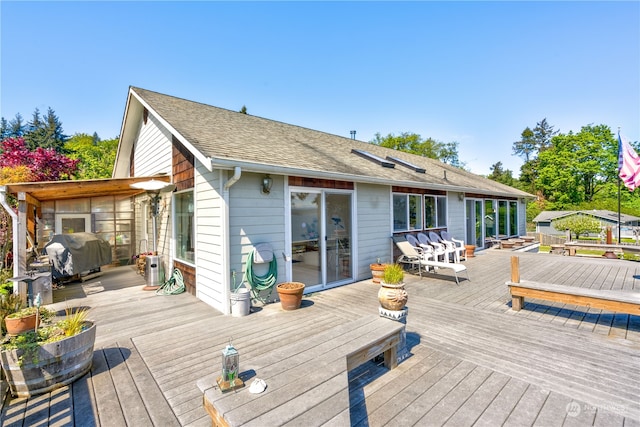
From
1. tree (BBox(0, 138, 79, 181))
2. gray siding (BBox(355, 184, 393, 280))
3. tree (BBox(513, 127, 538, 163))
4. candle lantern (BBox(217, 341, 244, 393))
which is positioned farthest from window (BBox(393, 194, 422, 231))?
tree (BBox(513, 127, 538, 163))

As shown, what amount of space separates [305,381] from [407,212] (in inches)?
283

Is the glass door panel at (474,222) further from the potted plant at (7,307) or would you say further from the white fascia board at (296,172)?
the potted plant at (7,307)

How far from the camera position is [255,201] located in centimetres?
514

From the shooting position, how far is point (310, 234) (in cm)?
610

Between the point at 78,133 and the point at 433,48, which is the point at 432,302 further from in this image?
the point at 78,133

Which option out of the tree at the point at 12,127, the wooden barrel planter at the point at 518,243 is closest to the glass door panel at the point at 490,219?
the wooden barrel planter at the point at 518,243

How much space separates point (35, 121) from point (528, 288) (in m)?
46.7

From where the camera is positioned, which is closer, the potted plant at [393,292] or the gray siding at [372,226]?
the potted plant at [393,292]

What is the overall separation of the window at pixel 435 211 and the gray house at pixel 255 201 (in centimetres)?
7

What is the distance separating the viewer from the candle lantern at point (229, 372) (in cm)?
198

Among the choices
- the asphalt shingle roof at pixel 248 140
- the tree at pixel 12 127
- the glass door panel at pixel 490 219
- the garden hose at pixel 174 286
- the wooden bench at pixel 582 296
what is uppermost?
the tree at pixel 12 127

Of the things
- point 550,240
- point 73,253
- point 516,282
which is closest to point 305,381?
point 516,282

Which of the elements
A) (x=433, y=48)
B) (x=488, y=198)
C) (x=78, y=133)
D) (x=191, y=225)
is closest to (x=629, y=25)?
(x=433, y=48)

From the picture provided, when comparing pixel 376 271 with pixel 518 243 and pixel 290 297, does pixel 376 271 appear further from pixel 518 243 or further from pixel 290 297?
pixel 518 243
